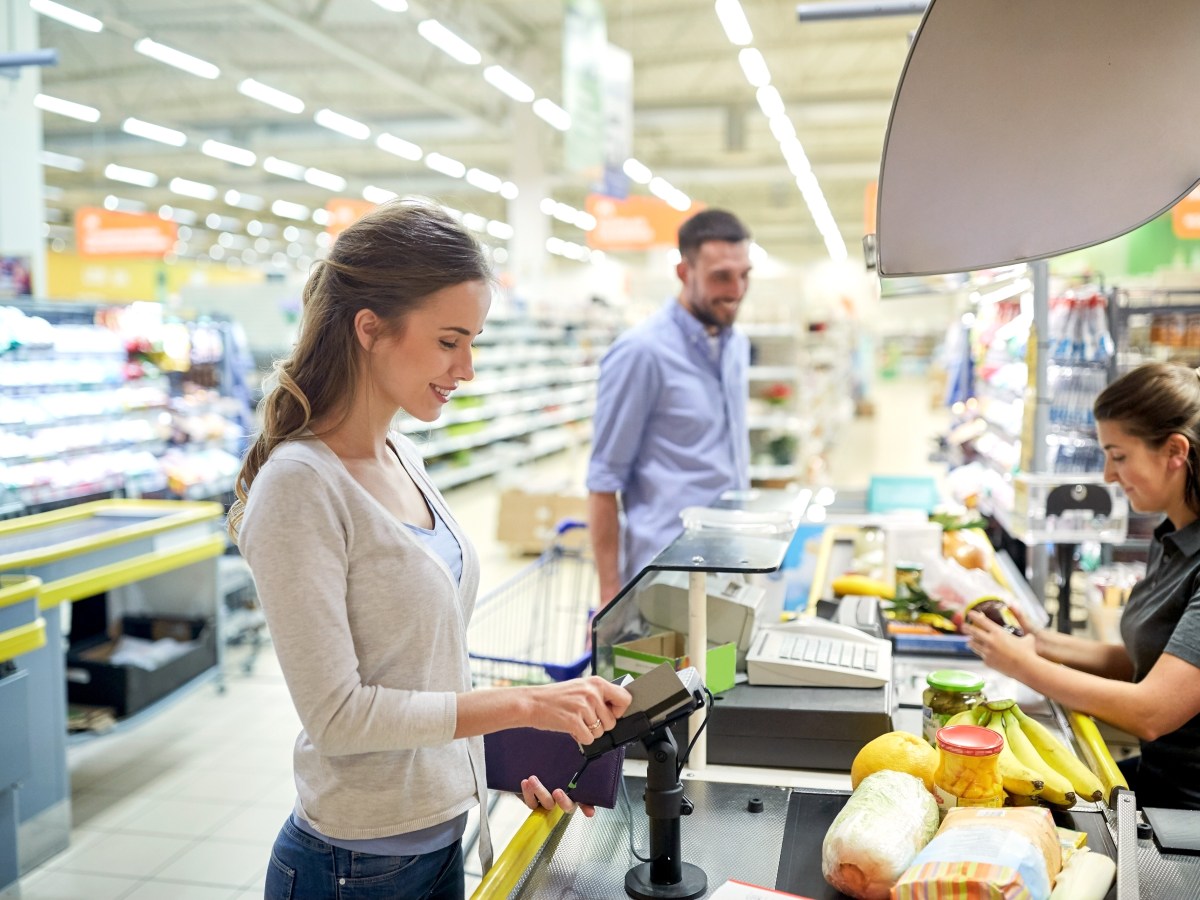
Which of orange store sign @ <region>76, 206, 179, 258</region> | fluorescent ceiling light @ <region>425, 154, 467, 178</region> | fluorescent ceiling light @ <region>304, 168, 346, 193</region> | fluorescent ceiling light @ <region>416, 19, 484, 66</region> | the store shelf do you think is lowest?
the store shelf

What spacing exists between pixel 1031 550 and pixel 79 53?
13559mm

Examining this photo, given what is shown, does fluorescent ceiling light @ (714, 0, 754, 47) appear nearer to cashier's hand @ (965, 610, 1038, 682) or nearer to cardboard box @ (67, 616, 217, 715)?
cardboard box @ (67, 616, 217, 715)

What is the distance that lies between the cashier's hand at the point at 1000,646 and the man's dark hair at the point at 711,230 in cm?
148

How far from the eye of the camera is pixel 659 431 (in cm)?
319

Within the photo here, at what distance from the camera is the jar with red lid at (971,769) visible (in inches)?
57.4

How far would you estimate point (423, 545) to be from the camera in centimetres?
138

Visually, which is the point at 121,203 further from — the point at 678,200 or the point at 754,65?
the point at 754,65

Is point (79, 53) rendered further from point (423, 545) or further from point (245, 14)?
point (423, 545)

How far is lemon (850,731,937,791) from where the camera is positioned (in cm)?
160

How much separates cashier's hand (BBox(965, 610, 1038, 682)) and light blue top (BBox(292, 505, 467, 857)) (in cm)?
119

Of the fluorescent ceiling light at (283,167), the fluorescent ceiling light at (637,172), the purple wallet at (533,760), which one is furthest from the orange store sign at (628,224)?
the purple wallet at (533,760)

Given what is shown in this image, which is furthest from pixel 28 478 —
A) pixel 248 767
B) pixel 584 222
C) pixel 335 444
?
pixel 584 222

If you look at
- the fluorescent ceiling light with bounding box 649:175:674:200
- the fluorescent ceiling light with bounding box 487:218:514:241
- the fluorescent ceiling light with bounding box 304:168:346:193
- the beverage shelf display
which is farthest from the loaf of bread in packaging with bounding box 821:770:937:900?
the fluorescent ceiling light with bounding box 487:218:514:241

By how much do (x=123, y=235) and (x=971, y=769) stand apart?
14575 millimetres
